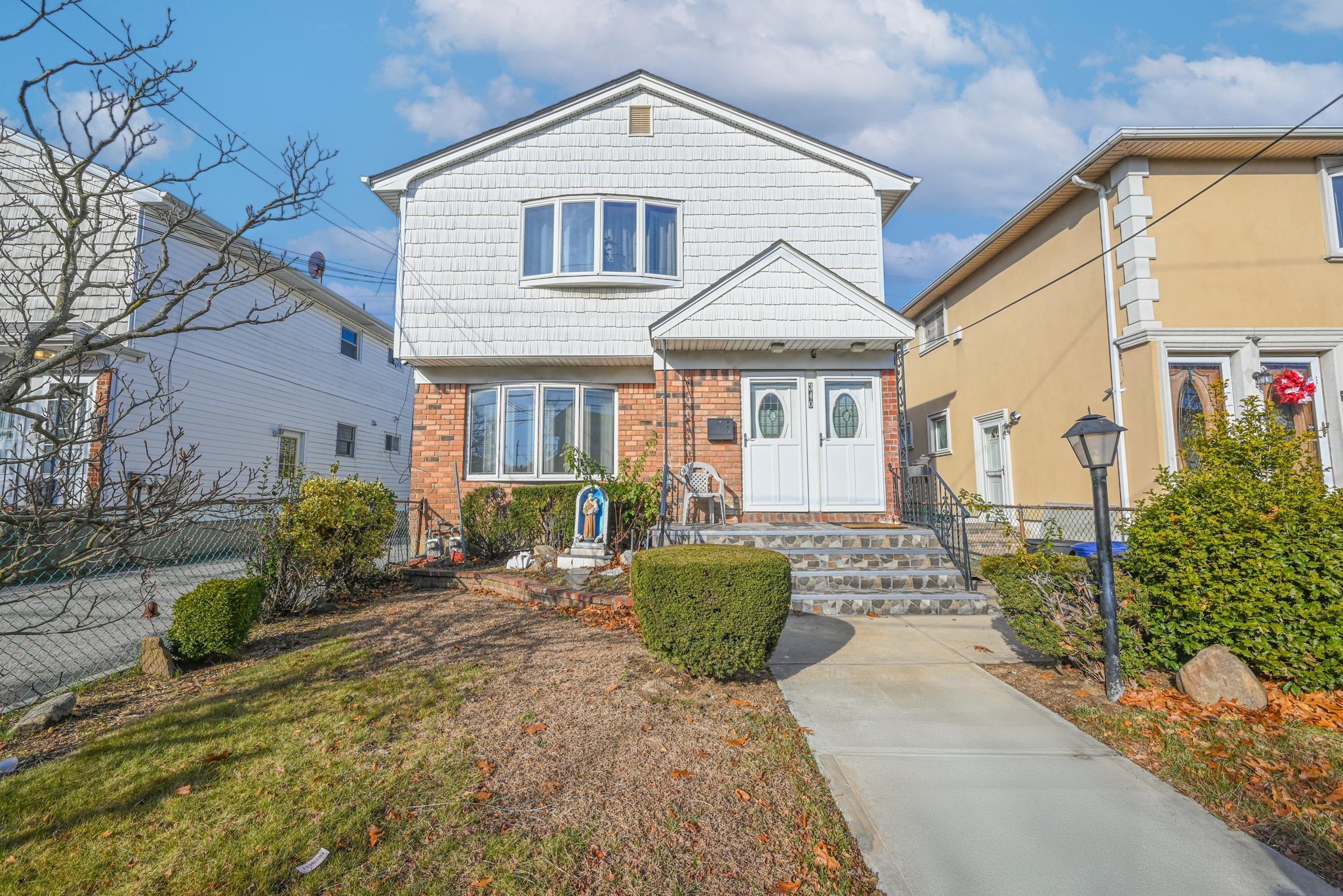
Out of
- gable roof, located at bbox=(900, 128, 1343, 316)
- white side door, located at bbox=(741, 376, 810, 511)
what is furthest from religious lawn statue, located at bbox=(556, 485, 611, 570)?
gable roof, located at bbox=(900, 128, 1343, 316)

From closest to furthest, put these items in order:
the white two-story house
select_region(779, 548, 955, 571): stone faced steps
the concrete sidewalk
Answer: the concrete sidewalk < select_region(779, 548, 955, 571): stone faced steps < the white two-story house

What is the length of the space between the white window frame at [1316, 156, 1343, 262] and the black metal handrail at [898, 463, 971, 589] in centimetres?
643

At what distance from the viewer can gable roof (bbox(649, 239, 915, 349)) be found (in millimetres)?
8562

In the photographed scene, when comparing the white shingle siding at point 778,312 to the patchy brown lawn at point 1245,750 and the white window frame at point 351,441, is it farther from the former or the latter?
the white window frame at point 351,441

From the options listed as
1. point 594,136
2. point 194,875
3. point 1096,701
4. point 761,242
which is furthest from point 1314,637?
point 594,136

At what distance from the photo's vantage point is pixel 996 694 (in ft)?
13.7

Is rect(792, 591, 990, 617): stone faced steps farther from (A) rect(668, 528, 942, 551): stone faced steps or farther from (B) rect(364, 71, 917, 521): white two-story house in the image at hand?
(B) rect(364, 71, 917, 521): white two-story house

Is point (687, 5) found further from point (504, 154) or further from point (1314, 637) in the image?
point (1314, 637)

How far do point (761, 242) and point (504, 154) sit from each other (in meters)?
4.62

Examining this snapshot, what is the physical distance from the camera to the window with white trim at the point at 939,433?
14164mm

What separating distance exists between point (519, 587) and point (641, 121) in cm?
800

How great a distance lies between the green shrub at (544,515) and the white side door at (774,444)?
104 inches

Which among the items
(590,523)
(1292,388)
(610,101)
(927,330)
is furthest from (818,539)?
(927,330)

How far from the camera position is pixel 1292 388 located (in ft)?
27.1
